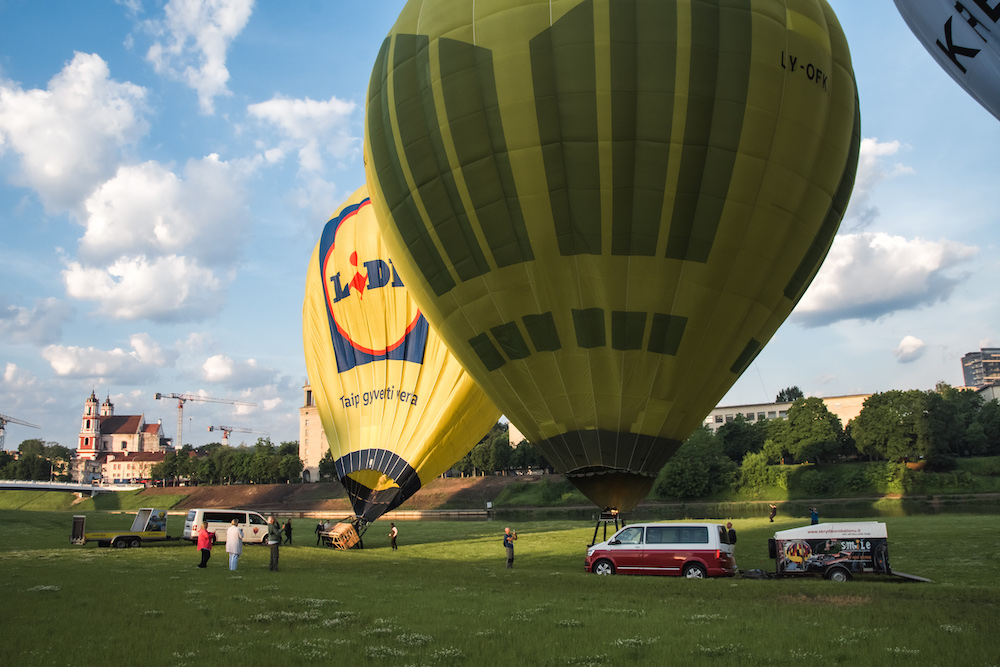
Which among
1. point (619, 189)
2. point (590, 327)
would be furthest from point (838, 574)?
point (619, 189)

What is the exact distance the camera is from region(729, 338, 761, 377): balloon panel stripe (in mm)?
13453

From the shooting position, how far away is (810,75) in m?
12.3

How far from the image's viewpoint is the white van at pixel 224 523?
80.1 feet

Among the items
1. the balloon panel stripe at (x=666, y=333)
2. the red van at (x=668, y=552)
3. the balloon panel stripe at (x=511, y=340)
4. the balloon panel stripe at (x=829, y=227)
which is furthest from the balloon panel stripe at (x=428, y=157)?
the red van at (x=668, y=552)

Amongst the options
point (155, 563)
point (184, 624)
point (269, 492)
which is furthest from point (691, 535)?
point (269, 492)

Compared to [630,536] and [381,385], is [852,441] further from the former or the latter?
[630,536]

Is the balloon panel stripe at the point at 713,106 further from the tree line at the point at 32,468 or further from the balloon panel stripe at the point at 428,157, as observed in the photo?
the tree line at the point at 32,468

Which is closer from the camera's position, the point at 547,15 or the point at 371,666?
the point at 371,666

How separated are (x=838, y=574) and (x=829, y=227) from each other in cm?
708

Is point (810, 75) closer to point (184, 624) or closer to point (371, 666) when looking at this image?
point (371, 666)

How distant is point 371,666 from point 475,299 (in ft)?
26.0

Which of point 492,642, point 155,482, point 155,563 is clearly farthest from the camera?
point 155,482

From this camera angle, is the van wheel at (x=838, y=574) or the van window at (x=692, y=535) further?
the van window at (x=692, y=535)

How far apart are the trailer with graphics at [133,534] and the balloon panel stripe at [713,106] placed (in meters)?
20.8
